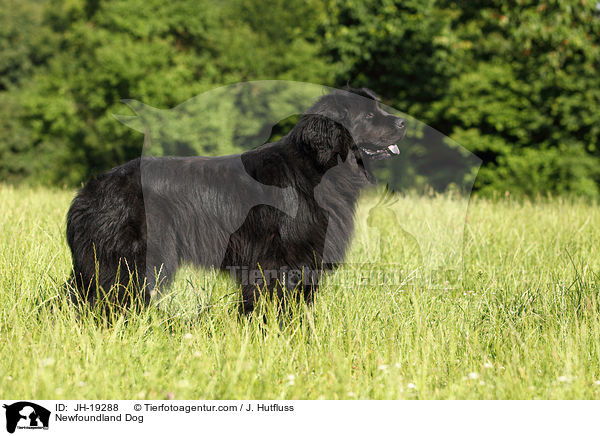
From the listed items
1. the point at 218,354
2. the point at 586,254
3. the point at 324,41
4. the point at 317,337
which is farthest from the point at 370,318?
the point at 324,41

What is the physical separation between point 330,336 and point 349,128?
1.57 m

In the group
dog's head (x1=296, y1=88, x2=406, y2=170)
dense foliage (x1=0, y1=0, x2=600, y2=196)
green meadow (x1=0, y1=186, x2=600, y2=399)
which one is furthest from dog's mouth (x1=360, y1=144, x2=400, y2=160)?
dense foliage (x1=0, y1=0, x2=600, y2=196)

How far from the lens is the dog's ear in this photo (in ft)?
12.3

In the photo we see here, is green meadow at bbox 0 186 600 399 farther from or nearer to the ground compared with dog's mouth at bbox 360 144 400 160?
nearer to the ground

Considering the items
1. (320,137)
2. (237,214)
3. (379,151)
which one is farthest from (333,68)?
(237,214)

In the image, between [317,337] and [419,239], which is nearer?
[317,337]

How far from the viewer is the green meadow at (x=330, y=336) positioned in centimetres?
257

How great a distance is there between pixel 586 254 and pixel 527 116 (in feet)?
47.9

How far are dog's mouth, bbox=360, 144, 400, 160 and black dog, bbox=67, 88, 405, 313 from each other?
0.09 metres

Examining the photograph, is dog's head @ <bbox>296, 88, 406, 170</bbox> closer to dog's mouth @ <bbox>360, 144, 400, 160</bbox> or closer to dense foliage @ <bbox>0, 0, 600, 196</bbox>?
A: dog's mouth @ <bbox>360, 144, 400, 160</bbox>

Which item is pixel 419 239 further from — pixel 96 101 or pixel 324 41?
pixel 96 101

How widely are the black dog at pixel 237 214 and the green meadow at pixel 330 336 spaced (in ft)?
0.71

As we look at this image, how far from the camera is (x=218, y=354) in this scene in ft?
9.38

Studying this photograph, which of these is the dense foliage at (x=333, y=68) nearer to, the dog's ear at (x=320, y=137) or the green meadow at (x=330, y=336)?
the green meadow at (x=330, y=336)
